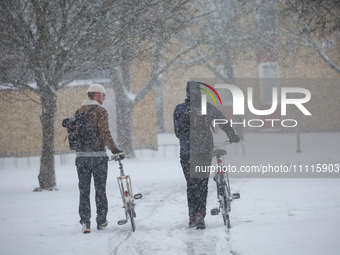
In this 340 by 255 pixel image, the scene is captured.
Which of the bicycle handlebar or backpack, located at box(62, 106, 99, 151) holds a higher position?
backpack, located at box(62, 106, 99, 151)

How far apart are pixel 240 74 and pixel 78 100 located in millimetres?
9638

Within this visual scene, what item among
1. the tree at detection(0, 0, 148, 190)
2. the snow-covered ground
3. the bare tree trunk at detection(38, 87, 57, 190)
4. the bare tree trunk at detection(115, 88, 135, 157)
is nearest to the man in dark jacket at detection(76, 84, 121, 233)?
the snow-covered ground

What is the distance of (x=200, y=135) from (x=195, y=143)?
13 cm

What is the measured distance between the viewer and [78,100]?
709 inches

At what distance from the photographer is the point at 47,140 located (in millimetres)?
9234

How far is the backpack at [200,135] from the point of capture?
216 inches

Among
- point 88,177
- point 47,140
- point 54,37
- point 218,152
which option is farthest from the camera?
point 47,140

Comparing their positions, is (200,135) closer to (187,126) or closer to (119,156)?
(187,126)

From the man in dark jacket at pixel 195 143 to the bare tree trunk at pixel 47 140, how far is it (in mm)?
4600

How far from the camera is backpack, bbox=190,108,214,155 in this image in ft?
18.0

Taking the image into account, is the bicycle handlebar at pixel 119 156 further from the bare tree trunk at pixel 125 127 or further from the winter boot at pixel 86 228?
the bare tree trunk at pixel 125 127

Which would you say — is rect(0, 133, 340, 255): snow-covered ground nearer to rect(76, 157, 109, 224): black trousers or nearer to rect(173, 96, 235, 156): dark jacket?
rect(76, 157, 109, 224): black trousers

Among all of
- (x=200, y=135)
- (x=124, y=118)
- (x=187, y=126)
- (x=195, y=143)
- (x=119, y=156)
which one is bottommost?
(x=119, y=156)

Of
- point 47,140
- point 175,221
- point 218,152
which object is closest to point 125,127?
point 47,140
